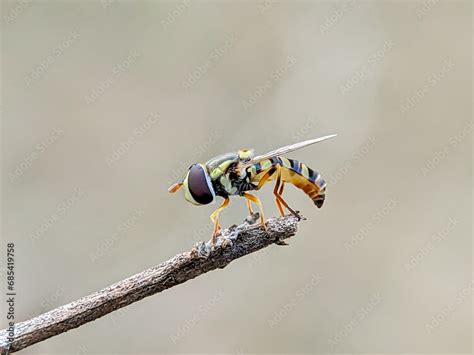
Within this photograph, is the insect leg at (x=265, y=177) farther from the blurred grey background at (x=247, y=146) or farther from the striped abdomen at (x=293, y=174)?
the blurred grey background at (x=247, y=146)

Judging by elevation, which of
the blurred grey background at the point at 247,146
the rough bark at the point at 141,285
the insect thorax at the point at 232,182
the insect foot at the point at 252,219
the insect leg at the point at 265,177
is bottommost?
the rough bark at the point at 141,285

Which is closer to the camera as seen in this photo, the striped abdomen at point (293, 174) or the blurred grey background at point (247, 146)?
the striped abdomen at point (293, 174)

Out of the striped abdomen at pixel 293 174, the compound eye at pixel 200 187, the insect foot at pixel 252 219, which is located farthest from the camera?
the striped abdomen at pixel 293 174

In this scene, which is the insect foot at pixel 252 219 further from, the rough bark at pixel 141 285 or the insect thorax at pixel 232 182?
the insect thorax at pixel 232 182

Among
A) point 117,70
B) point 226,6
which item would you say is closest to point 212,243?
point 117,70

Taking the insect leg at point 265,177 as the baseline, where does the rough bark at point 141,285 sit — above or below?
below

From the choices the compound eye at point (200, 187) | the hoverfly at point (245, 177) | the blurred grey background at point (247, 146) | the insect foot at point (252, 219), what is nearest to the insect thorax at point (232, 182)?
the hoverfly at point (245, 177)

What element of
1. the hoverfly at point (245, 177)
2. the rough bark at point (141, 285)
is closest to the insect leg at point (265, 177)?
the hoverfly at point (245, 177)

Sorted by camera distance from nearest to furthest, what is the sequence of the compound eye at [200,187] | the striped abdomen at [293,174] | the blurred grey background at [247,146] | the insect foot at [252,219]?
the insect foot at [252,219] → the compound eye at [200,187] → the striped abdomen at [293,174] → the blurred grey background at [247,146]
